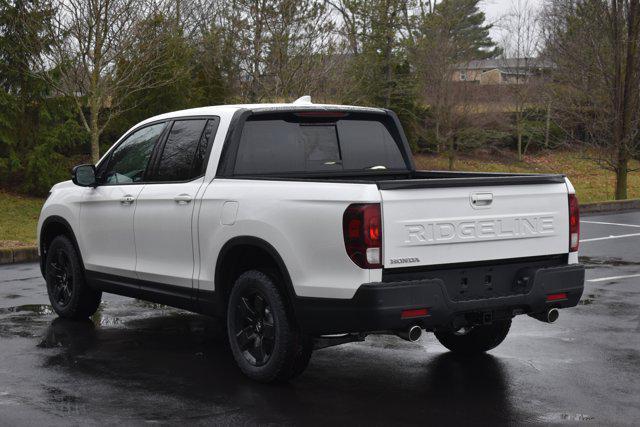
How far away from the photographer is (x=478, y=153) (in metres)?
42.8

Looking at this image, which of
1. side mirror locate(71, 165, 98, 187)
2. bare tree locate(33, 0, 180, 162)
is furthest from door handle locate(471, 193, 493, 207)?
bare tree locate(33, 0, 180, 162)

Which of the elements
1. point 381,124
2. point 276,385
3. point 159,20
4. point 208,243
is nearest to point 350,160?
point 381,124

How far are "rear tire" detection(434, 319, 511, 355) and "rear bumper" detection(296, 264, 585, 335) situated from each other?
0.96m

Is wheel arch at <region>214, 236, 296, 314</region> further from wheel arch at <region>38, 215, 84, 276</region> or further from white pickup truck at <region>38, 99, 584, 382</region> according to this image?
wheel arch at <region>38, 215, 84, 276</region>

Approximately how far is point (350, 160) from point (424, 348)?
1.56m

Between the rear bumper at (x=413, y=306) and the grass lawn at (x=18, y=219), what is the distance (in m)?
9.46

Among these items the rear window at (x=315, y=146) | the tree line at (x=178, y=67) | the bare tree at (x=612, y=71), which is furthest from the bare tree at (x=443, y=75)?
the rear window at (x=315, y=146)

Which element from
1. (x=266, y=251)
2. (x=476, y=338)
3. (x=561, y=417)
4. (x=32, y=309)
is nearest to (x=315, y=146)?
(x=266, y=251)

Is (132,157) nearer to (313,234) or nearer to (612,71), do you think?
(313,234)

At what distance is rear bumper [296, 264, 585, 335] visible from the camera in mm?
5613

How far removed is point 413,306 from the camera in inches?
223

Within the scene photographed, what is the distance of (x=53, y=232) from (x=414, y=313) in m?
4.53

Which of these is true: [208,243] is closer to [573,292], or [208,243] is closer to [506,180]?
[506,180]

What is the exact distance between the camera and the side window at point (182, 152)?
7141 millimetres
